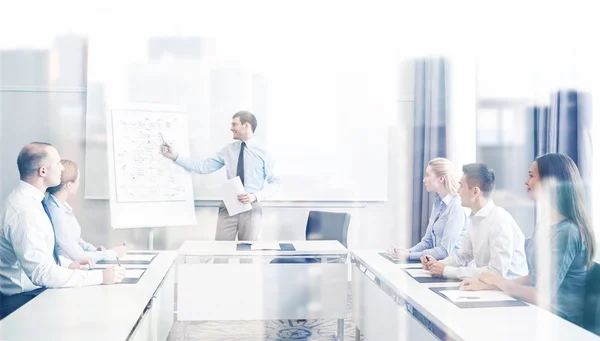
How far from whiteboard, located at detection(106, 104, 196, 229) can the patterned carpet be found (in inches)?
26.3

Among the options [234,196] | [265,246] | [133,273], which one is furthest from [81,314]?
[234,196]

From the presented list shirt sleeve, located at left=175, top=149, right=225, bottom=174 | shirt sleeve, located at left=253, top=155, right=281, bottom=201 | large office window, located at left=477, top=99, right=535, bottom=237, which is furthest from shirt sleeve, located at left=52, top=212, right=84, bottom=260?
large office window, located at left=477, top=99, right=535, bottom=237

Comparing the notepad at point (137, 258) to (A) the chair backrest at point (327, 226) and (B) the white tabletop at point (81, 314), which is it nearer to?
(B) the white tabletop at point (81, 314)

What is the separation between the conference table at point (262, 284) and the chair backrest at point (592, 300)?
1.23 meters

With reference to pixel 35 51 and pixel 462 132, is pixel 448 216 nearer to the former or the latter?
pixel 462 132

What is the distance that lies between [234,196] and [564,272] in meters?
2.09

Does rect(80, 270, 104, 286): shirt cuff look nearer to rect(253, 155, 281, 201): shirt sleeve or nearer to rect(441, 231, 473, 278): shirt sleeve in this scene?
rect(441, 231, 473, 278): shirt sleeve

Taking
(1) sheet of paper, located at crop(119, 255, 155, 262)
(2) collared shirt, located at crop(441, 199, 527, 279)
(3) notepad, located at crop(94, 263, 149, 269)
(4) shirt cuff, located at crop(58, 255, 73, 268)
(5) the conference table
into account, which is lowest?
(5) the conference table

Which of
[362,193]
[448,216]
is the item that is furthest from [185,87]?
[448,216]

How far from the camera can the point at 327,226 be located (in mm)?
3426

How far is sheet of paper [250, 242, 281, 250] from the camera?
2.68m

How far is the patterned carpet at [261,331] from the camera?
2859 millimetres

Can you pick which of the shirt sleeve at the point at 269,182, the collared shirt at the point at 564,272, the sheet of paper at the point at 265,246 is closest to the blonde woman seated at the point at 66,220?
the sheet of paper at the point at 265,246

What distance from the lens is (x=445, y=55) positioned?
375cm
